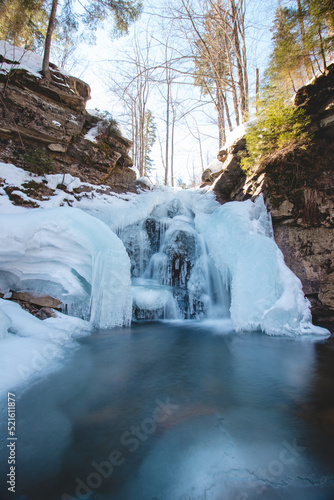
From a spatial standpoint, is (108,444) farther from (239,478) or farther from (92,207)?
(92,207)

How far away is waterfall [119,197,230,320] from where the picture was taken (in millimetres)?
4930

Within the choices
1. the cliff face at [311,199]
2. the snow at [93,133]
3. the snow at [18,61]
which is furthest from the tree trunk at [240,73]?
the snow at [18,61]

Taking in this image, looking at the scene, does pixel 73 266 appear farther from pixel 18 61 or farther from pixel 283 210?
pixel 18 61

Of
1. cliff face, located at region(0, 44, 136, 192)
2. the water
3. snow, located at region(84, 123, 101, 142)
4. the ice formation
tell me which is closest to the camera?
the water

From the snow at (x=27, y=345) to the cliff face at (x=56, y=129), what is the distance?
5.05 meters

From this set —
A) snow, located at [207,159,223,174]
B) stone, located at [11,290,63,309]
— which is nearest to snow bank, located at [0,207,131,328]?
stone, located at [11,290,63,309]

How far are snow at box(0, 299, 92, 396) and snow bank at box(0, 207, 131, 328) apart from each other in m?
0.69

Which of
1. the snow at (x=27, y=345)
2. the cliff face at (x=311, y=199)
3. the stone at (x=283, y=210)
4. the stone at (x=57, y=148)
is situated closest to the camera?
the snow at (x=27, y=345)

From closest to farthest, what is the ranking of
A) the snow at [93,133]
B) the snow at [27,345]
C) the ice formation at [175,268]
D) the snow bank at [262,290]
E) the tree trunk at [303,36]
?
the snow at [27,345] < the snow bank at [262,290] < the ice formation at [175,268] < the tree trunk at [303,36] < the snow at [93,133]

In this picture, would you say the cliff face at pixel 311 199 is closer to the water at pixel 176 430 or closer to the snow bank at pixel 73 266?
the water at pixel 176 430

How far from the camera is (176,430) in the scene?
1552 mm

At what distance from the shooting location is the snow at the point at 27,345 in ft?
6.63

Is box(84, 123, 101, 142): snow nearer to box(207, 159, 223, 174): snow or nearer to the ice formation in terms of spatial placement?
the ice formation

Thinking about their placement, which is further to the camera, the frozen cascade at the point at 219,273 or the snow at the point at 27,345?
the frozen cascade at the point at 219,273
